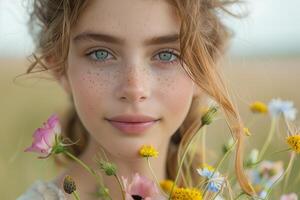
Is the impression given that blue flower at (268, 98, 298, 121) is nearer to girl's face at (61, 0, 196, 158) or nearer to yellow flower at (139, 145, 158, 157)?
girl's face at (61, 0, 196, 158)

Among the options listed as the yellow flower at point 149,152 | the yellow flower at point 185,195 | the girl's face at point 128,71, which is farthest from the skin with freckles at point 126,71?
the yellow flower at point 185,195

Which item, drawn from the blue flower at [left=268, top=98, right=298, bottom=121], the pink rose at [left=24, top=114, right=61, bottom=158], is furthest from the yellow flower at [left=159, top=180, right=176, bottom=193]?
the pink rose at [left=24, top=114, right=61, bottom=158]

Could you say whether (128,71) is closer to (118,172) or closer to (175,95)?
(175,95)

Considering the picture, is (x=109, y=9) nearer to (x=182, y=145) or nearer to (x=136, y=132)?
(x=136, y=132)

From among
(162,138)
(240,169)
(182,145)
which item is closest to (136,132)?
(162,138)

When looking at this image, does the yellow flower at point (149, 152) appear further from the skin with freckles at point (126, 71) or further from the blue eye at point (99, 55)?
the blue eye at point (99, 55)

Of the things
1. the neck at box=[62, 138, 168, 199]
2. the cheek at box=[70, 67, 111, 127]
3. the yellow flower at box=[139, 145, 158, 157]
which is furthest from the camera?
the neck at box=[62, 138, 168, 199]

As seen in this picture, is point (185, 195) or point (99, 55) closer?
point (185, 195)

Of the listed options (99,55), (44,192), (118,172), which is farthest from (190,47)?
(44,192)
